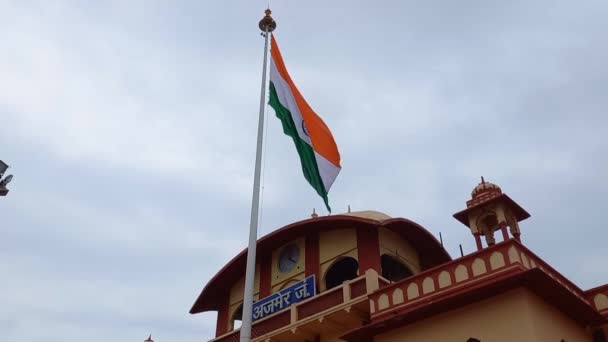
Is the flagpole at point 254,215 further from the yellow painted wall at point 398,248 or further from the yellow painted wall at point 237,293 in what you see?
the yellow painted wall at point 237,293

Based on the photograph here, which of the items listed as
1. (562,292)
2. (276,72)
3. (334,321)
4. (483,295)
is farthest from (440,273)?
(276,72)

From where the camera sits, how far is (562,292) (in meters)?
12.7

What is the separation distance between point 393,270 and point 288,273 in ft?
12.0

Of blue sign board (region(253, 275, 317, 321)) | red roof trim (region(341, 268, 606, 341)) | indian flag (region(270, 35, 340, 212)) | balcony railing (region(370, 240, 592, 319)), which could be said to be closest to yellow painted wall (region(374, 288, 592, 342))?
red roof trim (region(341, 268, 606, 341))

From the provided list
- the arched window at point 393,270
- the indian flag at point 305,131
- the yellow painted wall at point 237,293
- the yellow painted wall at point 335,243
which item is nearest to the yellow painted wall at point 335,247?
the yellow painted wall at point 335,243

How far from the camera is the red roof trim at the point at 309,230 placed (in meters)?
18.4

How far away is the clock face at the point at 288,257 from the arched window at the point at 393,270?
9.96ft

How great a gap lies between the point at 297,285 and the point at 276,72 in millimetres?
7669

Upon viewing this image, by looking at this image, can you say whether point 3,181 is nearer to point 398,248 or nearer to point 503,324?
point 398,248

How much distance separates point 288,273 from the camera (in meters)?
19.7

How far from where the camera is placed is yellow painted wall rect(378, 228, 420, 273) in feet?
60.0

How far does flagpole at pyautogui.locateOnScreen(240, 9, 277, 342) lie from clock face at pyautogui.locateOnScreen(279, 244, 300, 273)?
763 centimetres

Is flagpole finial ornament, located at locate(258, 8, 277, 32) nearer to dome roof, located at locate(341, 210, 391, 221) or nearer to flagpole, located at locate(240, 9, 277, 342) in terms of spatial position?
flagpole, located at locate(240, 9, 277, 342)

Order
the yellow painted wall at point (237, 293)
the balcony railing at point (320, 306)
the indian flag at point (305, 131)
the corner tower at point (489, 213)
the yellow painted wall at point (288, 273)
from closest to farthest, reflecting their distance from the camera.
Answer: the indian flag at point (305, 131)
the balcony railing at point (320, 306)
the corner tower at point (489, 213)
the yellow painted wall at point (288, 273)
the yellow painted wall at point (237, 293)
